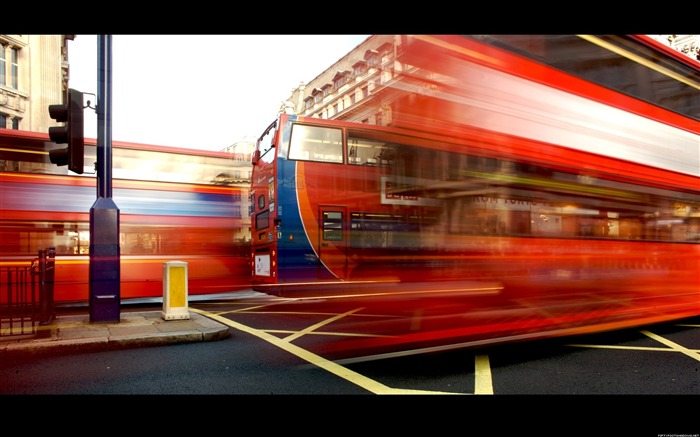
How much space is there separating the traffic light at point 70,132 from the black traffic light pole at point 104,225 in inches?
18.0

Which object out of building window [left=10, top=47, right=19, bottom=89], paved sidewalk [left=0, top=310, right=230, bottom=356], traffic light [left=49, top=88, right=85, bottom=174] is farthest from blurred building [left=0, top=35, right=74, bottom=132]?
paved sidewalk [left=0, top=310, right=230, bottom=356]

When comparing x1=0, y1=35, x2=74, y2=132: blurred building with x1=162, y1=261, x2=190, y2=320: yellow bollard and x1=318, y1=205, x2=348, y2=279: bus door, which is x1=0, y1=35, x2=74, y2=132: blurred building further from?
x1=318, y1=205, x2=348, y2=279: bus door

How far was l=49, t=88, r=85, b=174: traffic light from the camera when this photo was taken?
6109 millimetres

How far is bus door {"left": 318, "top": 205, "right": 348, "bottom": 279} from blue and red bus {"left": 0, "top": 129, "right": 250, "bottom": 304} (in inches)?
147

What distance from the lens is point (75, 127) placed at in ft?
20.2

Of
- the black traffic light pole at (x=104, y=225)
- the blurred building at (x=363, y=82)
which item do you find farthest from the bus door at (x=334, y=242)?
the black traffic light pole at (x=104, y=225)

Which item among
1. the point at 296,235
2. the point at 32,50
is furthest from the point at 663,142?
the point at 32,50

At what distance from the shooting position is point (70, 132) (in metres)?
6.12

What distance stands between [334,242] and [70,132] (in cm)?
408

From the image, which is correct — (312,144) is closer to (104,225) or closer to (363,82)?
(363,82)

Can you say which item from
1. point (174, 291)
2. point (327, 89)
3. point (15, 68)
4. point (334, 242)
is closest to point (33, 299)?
point (174, 291)

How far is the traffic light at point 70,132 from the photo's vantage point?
6109 mm

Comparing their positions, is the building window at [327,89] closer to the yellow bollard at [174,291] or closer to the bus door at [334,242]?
the bus door at [334,242]
